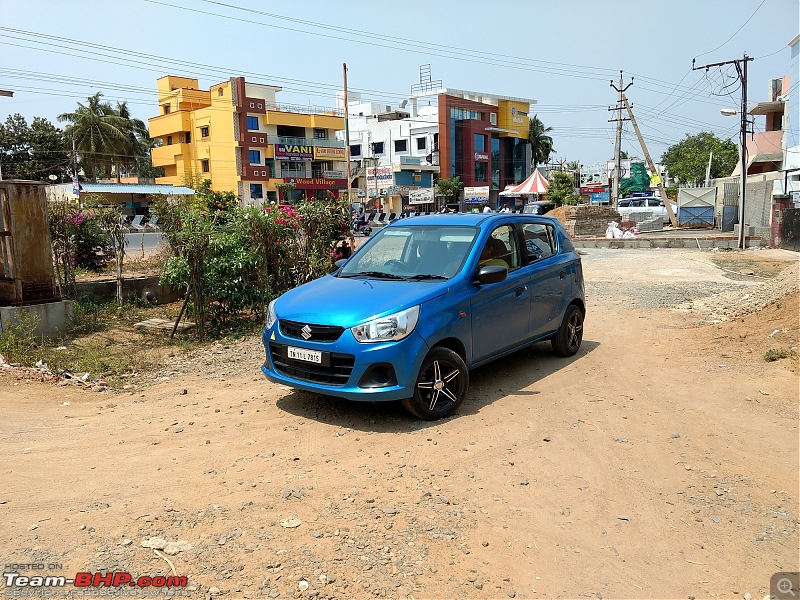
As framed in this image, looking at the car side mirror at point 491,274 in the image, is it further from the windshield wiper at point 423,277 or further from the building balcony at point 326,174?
the building balcony at point 326,174

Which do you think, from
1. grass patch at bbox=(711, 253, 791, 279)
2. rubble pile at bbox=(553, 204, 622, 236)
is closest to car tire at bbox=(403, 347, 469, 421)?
grass patch at bbox=(711, 253, 791, 279)

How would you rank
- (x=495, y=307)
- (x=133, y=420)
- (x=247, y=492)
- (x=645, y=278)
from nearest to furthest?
(x=247, y=492) < (x=133, y=420) < (x=495, y=307) < (x=645, y=278)

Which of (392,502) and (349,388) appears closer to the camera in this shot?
(392,502)

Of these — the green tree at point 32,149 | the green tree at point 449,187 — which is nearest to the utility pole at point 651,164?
the green tree at point 449,187

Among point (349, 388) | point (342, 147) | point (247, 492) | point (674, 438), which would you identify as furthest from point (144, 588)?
point (342, 147)

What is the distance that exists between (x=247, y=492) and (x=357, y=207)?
178 ft

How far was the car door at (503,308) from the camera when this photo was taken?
5.84m

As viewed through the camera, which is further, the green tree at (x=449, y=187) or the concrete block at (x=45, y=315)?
the green tree at (x=449, y=187)

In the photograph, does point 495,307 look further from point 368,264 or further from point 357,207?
point 357,207

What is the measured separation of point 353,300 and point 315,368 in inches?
26.4

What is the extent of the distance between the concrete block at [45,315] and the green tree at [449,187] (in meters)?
56.6

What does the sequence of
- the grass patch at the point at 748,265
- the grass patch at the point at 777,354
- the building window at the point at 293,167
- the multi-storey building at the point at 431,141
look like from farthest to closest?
the multi-storey building at the point at 431,141 < the building window at the point at 293,167 < the grass patch at the point at 748,265 < the grass patch at the point at 777,354

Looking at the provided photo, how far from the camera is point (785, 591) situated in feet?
10.1

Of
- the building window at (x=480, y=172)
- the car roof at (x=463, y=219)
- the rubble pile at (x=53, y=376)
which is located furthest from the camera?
the building window at (x=480, y=172)
